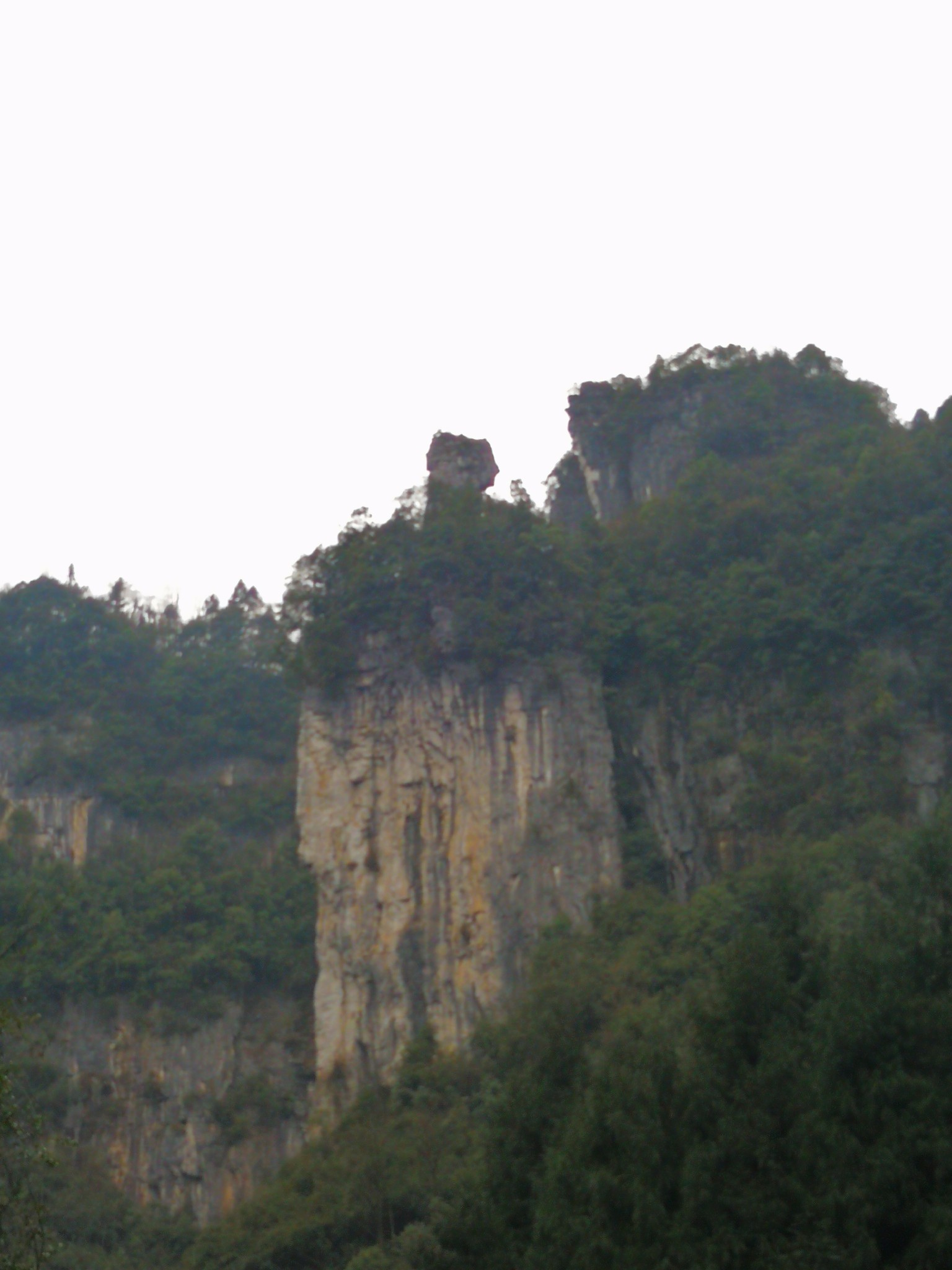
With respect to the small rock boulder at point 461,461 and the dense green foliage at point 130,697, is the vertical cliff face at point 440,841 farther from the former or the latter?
the dense green foliage at point 130,697

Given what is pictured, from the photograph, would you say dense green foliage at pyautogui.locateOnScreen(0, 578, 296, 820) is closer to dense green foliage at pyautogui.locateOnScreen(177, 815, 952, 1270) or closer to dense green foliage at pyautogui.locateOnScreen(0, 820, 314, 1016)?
dense green foliage at pyautogui.locateOnScreen(0, 820, 314, 1016)

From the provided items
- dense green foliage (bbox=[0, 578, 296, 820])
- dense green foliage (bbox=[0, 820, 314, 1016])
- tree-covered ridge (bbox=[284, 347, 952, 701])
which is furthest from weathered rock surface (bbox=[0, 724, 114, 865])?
tree-covered ridge (bbox=[284, 347, 952, 701])

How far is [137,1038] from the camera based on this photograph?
106 ft

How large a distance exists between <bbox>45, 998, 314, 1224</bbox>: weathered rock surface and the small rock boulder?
32.0 ft

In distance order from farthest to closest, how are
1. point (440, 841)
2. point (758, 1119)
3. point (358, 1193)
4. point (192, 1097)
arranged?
point (192, 1097), point (440, 841), point (358, 1193), point (758, 1119)

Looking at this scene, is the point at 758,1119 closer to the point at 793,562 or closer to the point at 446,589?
the point at 793,562

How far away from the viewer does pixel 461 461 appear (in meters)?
34.6

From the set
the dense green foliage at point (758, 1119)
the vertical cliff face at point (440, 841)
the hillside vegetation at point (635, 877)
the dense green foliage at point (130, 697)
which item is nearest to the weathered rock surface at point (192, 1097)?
the hillside vegetation at point (635, 877)

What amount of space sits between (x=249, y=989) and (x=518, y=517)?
9.38m

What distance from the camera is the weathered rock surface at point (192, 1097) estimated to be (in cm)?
3095

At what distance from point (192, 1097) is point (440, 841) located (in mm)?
5989

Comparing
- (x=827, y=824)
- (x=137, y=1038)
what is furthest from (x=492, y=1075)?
(x=137, y=1038)

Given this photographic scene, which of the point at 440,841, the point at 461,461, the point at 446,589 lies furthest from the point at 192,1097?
the point at 461,461

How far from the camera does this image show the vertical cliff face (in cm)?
2970
